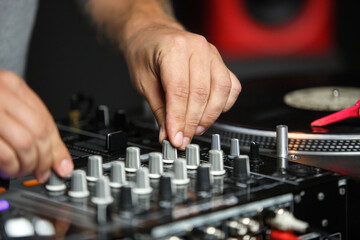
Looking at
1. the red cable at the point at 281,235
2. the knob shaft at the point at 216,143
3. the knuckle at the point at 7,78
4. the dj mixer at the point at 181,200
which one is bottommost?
the red cable at the point at 281,235

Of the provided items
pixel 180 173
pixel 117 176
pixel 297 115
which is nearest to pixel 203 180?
pixel 180 173

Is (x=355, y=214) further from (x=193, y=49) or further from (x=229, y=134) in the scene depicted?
(x=193, y=49)

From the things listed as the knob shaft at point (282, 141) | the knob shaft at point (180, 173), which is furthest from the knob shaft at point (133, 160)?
the knob shaft at point (282, 141)

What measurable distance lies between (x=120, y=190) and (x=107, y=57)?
2.10 meters

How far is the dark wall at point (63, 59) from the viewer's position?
9.71 ft

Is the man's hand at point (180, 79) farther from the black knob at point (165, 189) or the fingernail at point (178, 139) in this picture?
the black knob at point (165, 189)

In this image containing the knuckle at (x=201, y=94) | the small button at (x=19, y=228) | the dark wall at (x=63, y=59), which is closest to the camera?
the small button at (x=19, y=228)

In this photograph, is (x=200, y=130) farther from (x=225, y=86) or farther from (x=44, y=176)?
(x=44, y=176)

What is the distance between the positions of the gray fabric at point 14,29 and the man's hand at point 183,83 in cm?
66

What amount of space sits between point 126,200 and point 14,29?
1206 millimetres

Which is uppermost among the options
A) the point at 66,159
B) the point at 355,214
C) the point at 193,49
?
the point at 193,49

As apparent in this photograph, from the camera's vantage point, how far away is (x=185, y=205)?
105 cm

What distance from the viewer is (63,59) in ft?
9.92

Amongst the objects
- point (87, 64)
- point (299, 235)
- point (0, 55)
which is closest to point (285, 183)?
point (299, 235)
